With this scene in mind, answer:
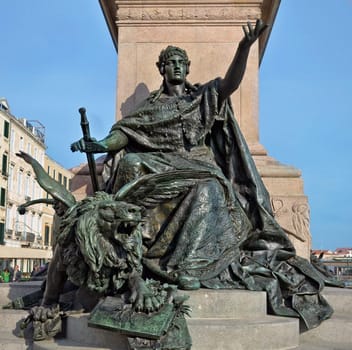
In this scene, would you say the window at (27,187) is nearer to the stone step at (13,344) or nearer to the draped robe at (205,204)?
the draped robe at (205,204)

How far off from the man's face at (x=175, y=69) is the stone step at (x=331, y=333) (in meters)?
2.68

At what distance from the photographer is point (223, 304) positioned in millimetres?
3805

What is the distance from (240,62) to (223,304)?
2192 mm

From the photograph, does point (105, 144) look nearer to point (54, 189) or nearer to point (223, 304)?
point (54, 189)

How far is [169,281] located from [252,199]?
148cm

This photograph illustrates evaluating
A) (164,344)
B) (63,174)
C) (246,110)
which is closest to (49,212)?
(63,174)

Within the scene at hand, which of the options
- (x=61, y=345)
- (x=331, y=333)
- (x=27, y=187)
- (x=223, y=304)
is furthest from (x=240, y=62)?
(x=27, y=187)

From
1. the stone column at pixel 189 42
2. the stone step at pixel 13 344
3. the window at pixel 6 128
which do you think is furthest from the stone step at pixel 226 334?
the window at pixel 6 128

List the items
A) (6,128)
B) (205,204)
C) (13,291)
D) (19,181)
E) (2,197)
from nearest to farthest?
(205,204)
(13,291)
(2,197)
(6,128)
(19,181)

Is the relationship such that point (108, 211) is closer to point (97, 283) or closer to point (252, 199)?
point (97, 283)

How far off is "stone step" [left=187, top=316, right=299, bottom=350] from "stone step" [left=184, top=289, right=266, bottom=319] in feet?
0.35

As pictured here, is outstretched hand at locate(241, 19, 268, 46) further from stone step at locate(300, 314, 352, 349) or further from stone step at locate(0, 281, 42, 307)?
stone step at locate(0, 281, 42, 307)

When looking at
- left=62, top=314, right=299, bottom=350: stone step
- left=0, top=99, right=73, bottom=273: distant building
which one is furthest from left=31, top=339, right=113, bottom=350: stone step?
A: left=0, top=99, right=73, bottom=273: distant building

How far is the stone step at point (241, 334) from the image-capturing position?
133 inches
